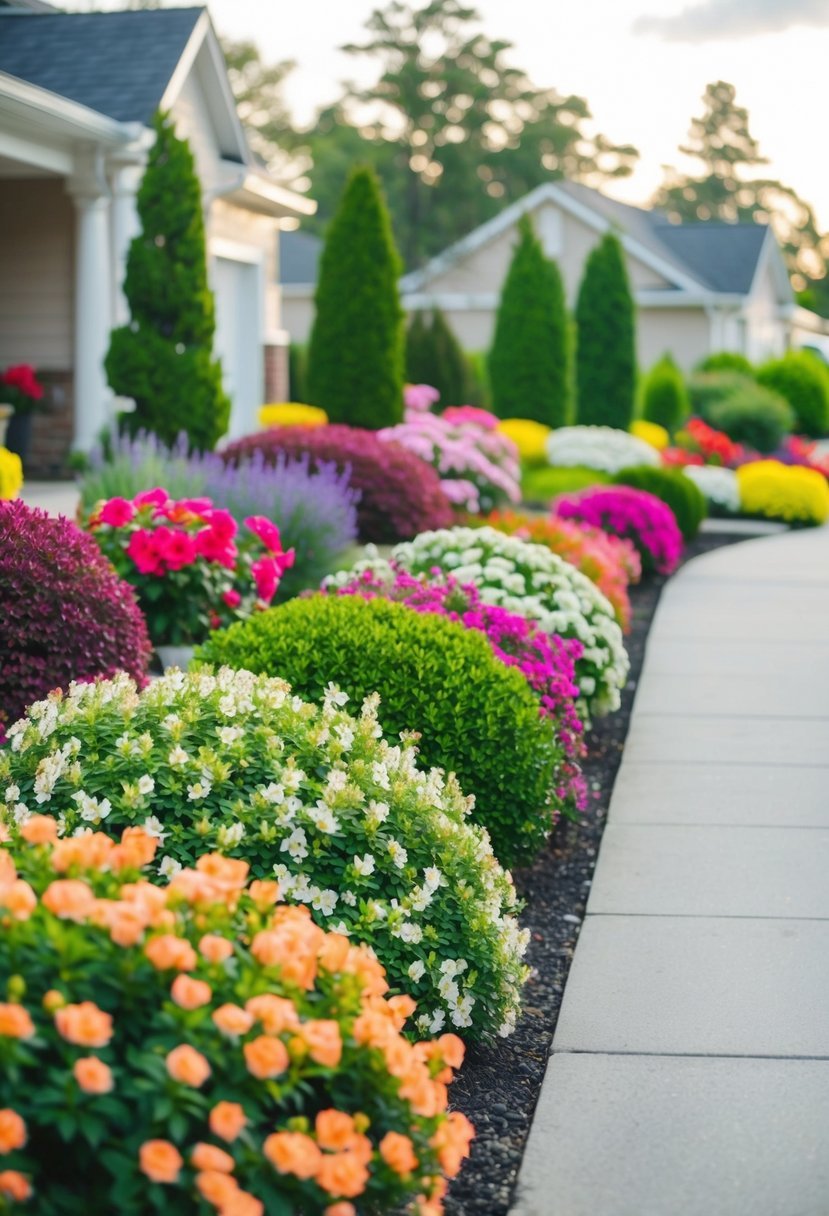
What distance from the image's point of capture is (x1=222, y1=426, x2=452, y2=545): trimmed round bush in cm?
1072

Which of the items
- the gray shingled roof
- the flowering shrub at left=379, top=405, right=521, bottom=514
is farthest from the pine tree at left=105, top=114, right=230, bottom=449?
the gray shingled roof

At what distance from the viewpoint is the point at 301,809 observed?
3369 mm

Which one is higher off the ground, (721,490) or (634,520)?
(721,490)

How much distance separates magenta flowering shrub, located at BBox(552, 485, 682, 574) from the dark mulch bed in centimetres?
590

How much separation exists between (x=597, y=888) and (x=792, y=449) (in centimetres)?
2096

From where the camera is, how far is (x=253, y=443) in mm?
11367

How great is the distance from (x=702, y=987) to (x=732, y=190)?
83718mm

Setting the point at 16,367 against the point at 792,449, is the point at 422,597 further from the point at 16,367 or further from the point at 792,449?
the point at 792,449

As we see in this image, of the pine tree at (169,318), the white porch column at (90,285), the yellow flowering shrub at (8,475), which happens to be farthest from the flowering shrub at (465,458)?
the yellow flowering shrub at (8,475)

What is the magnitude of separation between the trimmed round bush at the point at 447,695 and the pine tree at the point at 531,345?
58.7 ft

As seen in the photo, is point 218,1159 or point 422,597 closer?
point 218,1159

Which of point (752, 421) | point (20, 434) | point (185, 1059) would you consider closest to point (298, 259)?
point (752, 421)

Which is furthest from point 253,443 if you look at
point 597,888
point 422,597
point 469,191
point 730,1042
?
point 469,191

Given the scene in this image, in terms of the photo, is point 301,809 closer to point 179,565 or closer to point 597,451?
point 179,565
